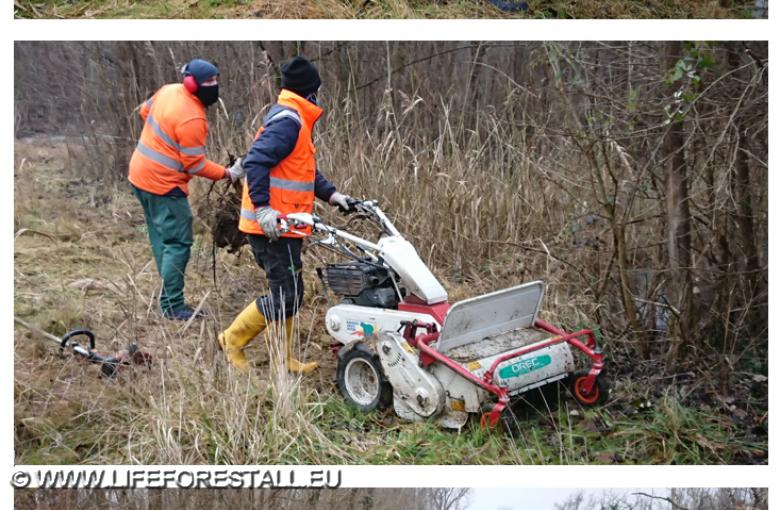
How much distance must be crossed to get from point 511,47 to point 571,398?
4569mm

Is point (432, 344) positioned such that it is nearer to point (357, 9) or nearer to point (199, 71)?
point (199, 71)

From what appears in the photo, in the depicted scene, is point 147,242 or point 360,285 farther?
point 147,242

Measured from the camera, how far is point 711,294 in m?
5.59

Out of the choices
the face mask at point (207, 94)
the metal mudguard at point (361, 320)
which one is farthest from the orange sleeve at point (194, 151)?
the metal mudguard at point (361, 320)

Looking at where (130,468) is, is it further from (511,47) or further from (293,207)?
(511,47)

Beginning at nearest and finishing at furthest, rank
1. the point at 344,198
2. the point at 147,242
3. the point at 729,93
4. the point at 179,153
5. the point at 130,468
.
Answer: the point at 130,468
the point at 729,93
the point at 344,198
the point at 179,153
the point at 147,242

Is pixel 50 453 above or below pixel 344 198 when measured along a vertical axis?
below

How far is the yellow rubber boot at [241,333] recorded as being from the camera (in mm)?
5602

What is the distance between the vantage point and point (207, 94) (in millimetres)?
6562

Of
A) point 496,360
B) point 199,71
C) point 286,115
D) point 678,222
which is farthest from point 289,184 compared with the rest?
point 678,222

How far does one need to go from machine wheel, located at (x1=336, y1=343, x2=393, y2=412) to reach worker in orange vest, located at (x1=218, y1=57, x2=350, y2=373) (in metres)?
0.29

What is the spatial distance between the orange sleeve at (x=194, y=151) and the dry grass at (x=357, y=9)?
1.14m

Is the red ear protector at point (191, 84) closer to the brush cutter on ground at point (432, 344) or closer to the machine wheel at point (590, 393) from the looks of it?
the brush cutter on ground at point (432, 344)

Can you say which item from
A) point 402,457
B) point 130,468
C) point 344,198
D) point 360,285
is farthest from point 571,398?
point 130,468
